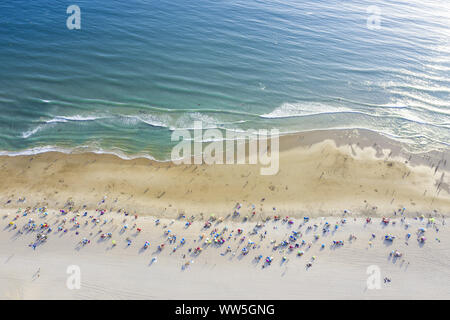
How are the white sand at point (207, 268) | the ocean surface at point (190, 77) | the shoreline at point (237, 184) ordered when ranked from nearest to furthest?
the white sand at point (207, 268), the shoreline at point (237, 184), the ocean surface at point (190, 77)

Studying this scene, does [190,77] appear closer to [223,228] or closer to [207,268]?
[223,228]

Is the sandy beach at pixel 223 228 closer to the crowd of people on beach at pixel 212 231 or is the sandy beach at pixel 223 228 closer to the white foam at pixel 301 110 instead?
the crowd of people on beach at pixel 212 231

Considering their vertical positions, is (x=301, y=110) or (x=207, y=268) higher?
(x=301, y=110)

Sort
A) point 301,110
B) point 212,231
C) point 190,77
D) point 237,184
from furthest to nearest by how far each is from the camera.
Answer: point 190,77 → point 301,110 → point 237,184 → point 212,231

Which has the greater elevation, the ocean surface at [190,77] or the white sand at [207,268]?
the ocean surface at [190,77]

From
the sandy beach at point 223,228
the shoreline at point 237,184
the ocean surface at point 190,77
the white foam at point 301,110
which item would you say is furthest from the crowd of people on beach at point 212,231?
the white foam at point 301,110

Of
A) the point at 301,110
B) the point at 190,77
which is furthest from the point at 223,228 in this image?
the point at 190,77
